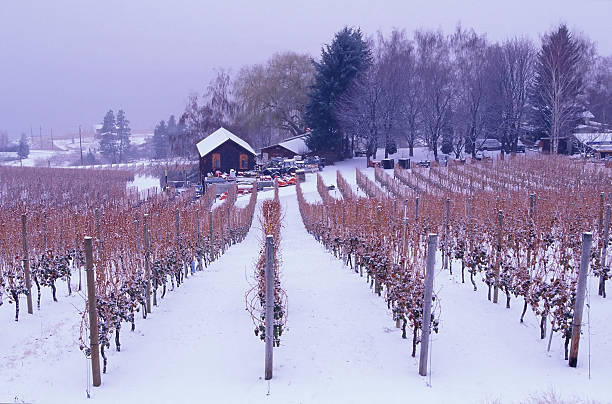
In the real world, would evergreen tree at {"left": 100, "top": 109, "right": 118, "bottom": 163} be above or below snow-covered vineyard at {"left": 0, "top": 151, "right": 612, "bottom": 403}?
above

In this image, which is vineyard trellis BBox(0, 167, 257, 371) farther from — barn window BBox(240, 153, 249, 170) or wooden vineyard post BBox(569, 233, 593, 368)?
barn window BBox(240, 153, 249, 170)

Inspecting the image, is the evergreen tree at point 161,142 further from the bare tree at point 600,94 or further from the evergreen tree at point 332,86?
the bare tree at point 600,94

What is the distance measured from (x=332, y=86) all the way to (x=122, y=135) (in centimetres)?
6907

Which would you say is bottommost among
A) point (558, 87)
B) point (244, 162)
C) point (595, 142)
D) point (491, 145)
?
point (244, 162)

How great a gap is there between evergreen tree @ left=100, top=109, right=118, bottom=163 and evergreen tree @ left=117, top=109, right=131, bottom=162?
101 centimetres

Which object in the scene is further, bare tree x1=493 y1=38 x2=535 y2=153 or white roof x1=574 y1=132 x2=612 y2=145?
bare tree x1=493 y1=38 x2=535 y2=153

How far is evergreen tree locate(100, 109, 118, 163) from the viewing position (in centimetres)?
9356

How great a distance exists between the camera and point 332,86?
42.5 meters

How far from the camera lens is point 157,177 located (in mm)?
53250

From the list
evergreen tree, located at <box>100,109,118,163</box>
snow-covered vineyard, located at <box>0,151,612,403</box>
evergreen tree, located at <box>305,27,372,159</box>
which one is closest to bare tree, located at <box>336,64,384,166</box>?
evergreen tree, located at <box>305,27,372,159</box>

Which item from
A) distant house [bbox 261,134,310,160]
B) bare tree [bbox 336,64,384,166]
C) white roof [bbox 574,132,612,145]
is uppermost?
bare tree [bbox 336,64,384,166]

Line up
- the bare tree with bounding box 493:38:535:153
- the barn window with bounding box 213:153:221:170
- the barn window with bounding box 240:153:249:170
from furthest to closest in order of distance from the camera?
the barn window with bounding box 240:153:249:170 < the barn window with bounding box 213:153:221:170 < the bare tree with bounding box 493:38:535:153

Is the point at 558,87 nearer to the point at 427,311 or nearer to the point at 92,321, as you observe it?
the point at 427,311

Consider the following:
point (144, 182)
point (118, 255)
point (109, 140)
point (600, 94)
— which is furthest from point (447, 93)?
point (109, 140)
